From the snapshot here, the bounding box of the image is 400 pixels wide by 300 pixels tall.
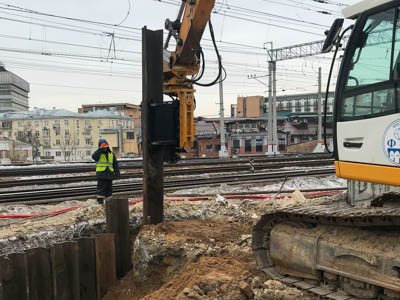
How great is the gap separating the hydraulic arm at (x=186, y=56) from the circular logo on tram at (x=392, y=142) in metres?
3.83

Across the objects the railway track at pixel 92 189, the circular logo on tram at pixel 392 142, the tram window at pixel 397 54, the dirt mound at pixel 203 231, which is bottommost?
the dirt mound at pixel 203 231

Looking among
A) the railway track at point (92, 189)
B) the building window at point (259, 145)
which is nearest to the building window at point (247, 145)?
the building window at point (259, 145)

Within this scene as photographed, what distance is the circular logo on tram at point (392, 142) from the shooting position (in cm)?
343

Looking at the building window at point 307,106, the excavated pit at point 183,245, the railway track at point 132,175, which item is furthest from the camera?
the building window at point 307,106

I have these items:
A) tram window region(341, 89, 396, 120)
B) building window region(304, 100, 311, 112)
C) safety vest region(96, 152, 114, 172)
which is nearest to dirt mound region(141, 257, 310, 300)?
tram window region(341, 89, 396, 120)

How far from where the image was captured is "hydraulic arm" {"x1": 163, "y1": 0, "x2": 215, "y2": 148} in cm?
701

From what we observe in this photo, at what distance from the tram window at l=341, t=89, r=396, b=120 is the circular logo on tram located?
0.18 metres

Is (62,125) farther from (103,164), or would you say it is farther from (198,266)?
(198,266)

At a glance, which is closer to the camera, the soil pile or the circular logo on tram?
the circular logo on tram

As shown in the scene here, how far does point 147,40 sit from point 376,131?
13.4 ft

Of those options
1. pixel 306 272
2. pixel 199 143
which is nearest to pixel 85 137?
pixel 199 143

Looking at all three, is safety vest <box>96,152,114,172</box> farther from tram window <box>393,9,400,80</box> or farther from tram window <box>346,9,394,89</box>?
tram window <box>393,9,400,80</box>

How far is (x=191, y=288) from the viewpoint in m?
4.06

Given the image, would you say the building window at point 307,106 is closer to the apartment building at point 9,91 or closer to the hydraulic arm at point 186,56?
the apartment building at point 9,91
